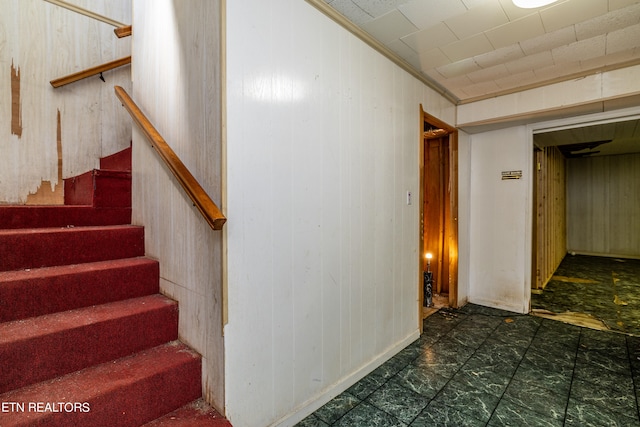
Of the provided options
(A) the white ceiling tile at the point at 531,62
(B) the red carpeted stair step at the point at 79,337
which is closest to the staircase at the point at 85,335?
(B) the red carpeted stair step at the point at 79,337

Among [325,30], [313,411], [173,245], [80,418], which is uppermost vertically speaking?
[325,30]

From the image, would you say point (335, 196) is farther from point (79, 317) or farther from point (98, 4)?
point (98, 4)

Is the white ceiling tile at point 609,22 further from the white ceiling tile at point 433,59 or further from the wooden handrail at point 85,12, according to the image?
the wooden handrail at point 85,12

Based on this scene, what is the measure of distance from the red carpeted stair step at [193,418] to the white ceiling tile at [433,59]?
2.97 metres

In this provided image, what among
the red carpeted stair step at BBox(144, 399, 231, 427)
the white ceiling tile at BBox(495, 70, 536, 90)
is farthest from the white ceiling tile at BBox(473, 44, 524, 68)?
the red carpeted stair step at BBox(144, 399, 231, 427)

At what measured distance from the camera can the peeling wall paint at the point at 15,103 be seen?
246 centimetres

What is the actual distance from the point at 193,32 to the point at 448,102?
9.94 ft

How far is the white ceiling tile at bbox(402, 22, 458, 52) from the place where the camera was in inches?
89.2

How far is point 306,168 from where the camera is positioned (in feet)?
6.24

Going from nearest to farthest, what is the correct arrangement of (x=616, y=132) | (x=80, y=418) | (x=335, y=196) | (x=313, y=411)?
(x=80, y=418)
(x=313, y=411)
(x=335, y=196)
(x=616, y=132)

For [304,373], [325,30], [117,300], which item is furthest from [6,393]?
[325,30]

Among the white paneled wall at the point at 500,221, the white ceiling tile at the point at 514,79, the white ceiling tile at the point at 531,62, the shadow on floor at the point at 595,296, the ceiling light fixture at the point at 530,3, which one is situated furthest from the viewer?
the white paneled wall at the point at 500,221

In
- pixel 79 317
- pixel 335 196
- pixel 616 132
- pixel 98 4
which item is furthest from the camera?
pixel 616 132

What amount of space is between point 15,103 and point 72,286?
76.0 inches
